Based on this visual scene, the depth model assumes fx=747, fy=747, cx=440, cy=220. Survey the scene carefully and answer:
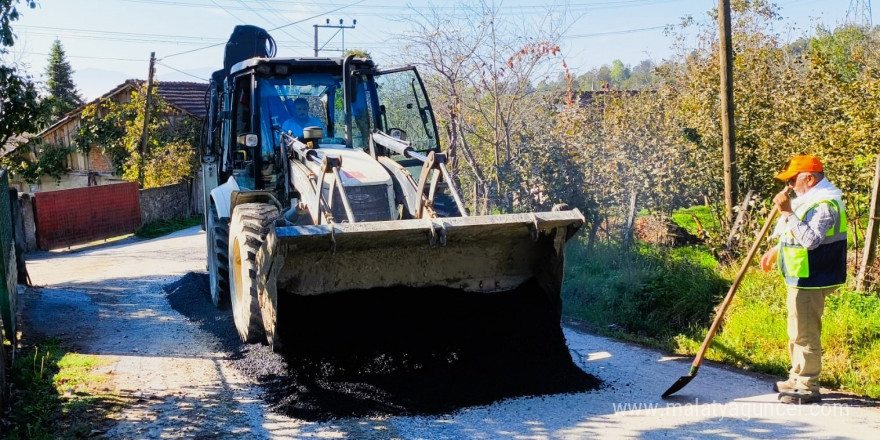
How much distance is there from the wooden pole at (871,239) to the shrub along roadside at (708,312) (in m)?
0.17

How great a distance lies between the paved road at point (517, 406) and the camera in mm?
4926

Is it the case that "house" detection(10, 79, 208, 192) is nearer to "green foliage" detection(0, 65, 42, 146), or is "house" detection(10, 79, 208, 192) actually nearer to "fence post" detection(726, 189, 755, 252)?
"green foliage" detection(0, 65, 42, 146)

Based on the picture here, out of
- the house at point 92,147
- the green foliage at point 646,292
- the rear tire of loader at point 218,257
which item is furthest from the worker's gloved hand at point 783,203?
the house at point 92,147

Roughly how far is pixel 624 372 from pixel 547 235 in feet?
4.38

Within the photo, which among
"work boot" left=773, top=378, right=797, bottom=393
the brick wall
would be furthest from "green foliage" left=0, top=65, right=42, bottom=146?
the brick wall

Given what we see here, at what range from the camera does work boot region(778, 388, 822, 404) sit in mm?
5434

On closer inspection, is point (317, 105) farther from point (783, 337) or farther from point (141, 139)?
point (141, 139)

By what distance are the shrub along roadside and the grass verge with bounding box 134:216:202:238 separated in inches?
602

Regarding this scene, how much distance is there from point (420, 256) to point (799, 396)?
303cm

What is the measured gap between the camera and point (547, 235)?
619cm

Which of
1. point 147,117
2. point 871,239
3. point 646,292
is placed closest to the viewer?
point 871,239

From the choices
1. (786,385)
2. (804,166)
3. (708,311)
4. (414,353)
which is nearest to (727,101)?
(708,311)

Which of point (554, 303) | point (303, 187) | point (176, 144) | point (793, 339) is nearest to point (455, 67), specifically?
point (303, 187)

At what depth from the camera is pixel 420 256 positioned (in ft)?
20.2
